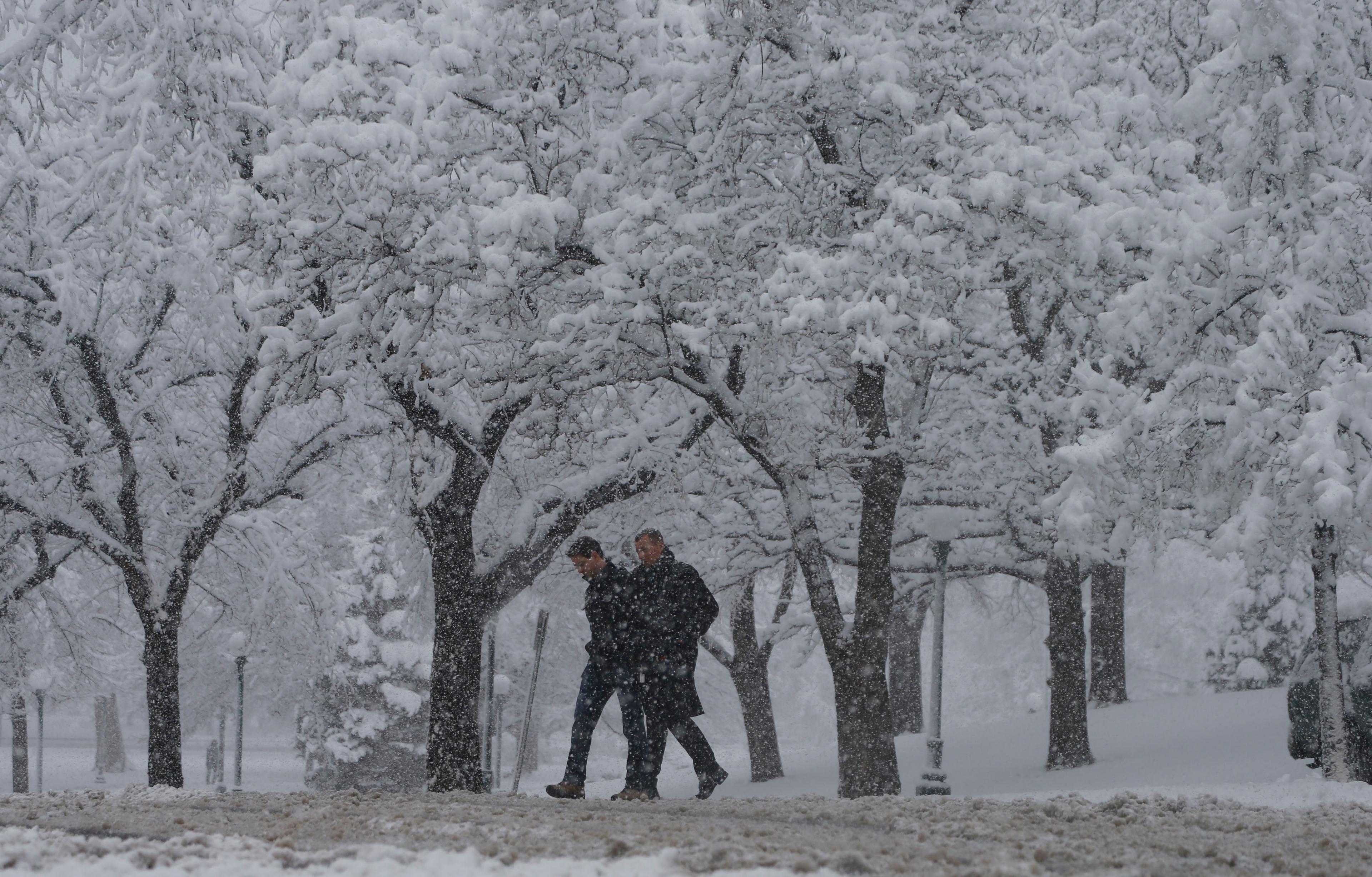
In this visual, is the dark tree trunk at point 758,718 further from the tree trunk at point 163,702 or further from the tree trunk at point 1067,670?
the tree trunk at point 163,702

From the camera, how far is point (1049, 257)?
10.4 meters

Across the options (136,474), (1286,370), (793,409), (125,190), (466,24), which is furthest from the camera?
(136,474)

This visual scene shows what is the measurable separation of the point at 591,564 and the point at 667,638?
2.28 ft

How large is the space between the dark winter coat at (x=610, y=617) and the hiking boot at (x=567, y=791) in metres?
0.86

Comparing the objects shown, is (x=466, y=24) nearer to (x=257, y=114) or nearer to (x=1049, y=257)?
(x=257, y=114)

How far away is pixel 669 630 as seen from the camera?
27.9 ft

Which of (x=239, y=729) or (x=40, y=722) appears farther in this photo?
(x=40, y=722)

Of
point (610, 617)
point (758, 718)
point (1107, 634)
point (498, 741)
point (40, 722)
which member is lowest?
point (40, 722)

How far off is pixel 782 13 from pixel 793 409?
424 centimetres

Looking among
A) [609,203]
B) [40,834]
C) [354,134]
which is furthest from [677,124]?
[40,834]

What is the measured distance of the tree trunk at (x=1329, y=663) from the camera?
9086 millimetres

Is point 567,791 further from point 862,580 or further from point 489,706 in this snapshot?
point 489,706

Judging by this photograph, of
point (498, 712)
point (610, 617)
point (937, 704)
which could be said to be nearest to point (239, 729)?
point (498, 712)

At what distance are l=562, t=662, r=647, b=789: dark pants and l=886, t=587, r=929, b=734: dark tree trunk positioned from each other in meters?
15.2
